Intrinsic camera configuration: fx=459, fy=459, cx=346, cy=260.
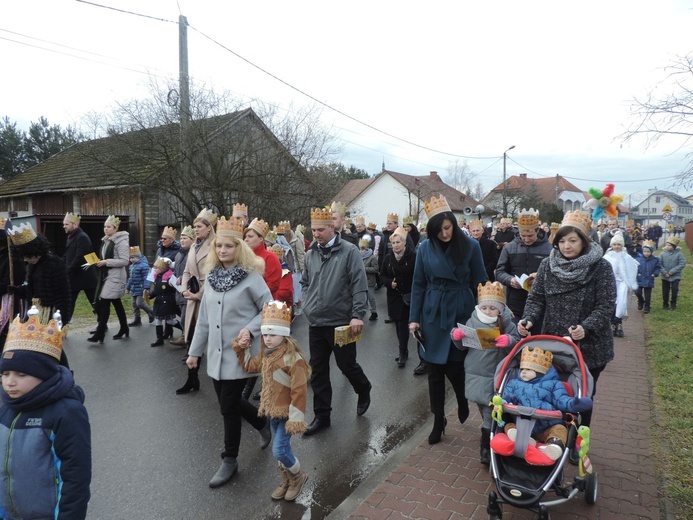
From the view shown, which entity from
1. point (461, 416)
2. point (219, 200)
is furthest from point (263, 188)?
point (461, 416)

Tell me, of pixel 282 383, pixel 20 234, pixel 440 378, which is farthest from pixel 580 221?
pixel 20 234

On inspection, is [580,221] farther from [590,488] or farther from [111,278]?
[111,278]

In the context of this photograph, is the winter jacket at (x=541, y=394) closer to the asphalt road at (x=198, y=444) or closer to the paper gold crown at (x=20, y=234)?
the asphalt road at (x=198, y=444)

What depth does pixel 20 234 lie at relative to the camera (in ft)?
16.4

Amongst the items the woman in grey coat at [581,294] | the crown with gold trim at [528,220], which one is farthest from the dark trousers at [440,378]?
the crown with gold trim at [528,220]

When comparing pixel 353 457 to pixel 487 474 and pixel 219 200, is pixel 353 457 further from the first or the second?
pixel 219 200

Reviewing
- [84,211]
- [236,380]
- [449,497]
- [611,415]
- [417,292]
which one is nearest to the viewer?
[449,497]

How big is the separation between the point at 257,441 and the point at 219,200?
1166 cm

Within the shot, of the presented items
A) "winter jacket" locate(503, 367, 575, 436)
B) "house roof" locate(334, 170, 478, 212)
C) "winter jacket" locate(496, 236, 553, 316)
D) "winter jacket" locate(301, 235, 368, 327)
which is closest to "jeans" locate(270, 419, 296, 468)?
"winter jacket" locate(301, 235, 368, 327)

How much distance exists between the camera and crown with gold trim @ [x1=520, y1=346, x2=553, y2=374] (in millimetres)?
3342

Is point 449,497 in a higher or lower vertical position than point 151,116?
lower

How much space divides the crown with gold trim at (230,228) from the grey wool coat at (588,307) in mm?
2641

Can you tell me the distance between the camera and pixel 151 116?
14.3 metres

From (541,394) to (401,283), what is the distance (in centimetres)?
388
